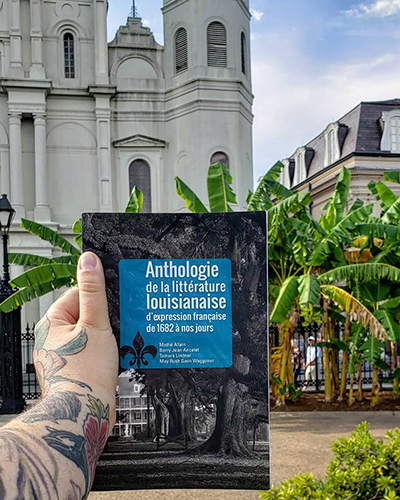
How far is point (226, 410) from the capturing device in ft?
5.26

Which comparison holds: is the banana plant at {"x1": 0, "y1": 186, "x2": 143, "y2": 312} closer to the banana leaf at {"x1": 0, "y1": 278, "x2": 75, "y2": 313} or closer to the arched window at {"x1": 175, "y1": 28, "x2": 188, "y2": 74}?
the banana leaf at {"x1": 0, "y1": 278, "x2": 75, "y2": 313}

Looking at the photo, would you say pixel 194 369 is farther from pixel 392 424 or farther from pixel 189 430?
pixel 392 424

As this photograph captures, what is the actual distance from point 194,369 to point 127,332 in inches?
9.0

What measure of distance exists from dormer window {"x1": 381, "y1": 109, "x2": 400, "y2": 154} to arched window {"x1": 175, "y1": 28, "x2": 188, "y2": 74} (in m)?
10.5

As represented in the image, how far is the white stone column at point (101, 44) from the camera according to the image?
21625 millimetres

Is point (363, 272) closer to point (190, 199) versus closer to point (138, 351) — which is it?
point (190, 199)

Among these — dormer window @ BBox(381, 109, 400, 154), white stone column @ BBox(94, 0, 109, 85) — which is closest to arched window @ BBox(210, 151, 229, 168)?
white stone column @ BBox(94, 0, 109, 85)

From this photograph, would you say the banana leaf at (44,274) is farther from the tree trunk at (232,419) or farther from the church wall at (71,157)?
the church wall at (71,157)

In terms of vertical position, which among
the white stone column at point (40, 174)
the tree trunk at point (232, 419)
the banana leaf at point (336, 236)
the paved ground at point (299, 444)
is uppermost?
the white stone column at point (40, 174)

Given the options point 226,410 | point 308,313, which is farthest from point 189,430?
point 308,313

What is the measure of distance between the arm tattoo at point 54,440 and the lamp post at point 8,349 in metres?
8.99

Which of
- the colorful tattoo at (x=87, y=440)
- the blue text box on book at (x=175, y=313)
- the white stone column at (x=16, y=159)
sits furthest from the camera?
the white stone column at (x=16, y=159)

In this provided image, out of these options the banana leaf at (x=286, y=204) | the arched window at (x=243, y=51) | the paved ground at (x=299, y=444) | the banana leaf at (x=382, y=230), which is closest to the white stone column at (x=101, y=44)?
the arched window at (x=243, y=51)

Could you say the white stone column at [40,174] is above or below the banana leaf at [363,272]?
above
